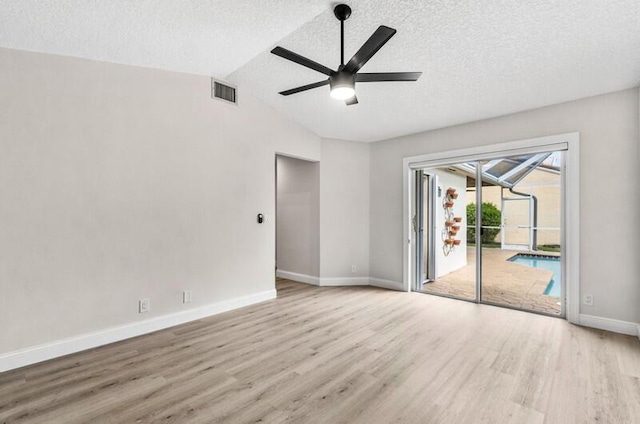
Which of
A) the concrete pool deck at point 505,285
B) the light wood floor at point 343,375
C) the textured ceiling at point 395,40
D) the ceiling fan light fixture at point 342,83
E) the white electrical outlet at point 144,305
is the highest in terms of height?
the textured ceiling at point 395,40

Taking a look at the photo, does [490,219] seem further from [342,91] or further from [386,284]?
[342,91]

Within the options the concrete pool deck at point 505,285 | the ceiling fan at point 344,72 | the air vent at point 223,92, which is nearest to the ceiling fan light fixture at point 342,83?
the ceiling fan at point 344,72

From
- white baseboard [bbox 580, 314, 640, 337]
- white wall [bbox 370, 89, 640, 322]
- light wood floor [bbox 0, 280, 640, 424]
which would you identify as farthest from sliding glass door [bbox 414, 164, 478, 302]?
light wood floor [bbox 0, 280, 640, 424]

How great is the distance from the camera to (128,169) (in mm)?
3055

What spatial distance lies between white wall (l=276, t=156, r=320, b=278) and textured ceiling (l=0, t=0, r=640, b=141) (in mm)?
1893

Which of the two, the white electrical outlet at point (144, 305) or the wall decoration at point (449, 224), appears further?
the wall decoration at point (449, 224)

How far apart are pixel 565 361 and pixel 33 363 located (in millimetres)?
4580

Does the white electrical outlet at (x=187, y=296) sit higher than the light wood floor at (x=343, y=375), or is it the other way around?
the white electrical outlet at (x=187, y=296)

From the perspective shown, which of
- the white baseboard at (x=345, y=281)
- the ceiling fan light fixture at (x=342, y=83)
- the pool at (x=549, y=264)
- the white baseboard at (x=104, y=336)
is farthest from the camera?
the white baseboard at (x=345, y=281)

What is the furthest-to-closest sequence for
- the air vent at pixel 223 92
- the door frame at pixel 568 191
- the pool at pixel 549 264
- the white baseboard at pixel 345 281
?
the white baseboard at pixel 345 281, the pool at pixel 549 264, the air vent at pixel 223 92, the door frame at pixel 568 191

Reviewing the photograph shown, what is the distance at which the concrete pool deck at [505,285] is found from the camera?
414 centimetres

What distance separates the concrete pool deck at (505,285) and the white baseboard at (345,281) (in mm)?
1050

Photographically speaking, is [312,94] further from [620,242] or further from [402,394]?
[620,242]

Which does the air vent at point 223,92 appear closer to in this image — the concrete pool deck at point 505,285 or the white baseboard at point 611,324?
the concrete pool deck at point 505,285
